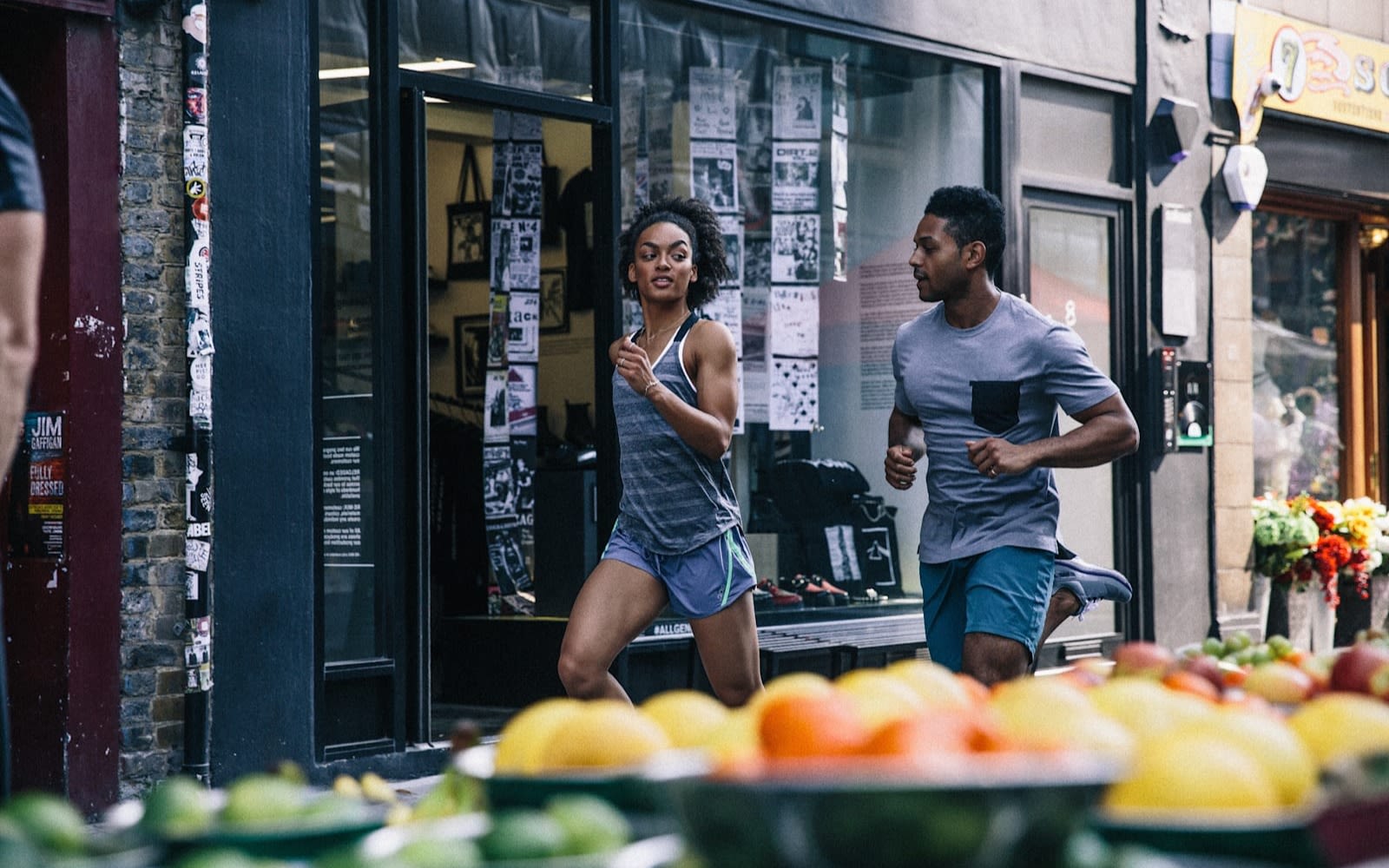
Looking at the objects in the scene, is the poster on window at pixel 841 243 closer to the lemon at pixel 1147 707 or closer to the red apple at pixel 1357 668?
the red apple at pixel 1357 668

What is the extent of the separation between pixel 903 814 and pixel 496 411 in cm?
780

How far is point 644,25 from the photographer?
8.81 metres

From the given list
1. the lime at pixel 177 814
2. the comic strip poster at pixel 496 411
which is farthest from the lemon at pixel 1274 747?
the comic strip poster at pixel 496 411

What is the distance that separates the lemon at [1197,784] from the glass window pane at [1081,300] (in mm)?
8645

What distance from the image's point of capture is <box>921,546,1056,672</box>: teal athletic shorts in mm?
5492

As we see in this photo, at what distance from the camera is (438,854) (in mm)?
1842

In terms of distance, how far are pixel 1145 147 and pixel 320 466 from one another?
20.1 feet

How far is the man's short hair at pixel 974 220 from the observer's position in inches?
231

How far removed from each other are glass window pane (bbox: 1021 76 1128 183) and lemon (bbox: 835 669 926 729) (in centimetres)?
831

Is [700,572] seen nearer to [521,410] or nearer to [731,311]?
[521,410]

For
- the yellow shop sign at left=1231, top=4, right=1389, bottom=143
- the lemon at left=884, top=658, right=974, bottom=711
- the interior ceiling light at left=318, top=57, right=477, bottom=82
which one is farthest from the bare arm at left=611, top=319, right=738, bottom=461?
the yellow shop sign at left=1231, top=4, right=1389, bottom=143

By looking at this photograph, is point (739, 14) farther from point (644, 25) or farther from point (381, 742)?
point (381, 742)

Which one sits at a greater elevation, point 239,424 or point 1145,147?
point 1145,147

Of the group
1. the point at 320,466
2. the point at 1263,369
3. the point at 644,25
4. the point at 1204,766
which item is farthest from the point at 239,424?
the point at 1263,369
